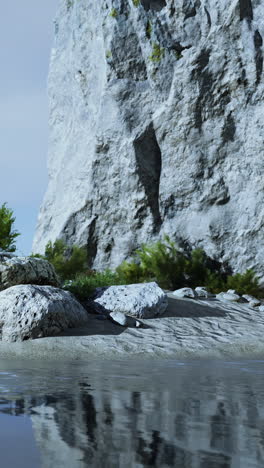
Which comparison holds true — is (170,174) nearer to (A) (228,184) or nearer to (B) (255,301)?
(A) (228,184)

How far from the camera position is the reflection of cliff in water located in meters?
2.70

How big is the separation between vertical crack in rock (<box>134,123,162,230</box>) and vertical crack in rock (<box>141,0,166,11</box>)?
3.96 m

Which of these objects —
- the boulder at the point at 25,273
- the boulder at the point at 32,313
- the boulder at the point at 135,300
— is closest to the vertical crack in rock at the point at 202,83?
the boulder at the point at 135,300

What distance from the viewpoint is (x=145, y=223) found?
18734 millimetres

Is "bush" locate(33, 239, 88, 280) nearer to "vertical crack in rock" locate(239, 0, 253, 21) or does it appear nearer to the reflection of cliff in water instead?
"vertical crack in rock" locate(239, 0, 253, 21)

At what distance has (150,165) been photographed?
18.9 metres

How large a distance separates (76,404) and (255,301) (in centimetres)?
924

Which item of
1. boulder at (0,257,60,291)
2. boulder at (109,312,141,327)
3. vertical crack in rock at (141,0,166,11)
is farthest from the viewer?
vertical crack in rock at (141,0,166,11)

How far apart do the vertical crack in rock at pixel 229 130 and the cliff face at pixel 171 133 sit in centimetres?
3

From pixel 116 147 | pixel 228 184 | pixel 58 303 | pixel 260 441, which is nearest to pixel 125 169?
pixel 116 147

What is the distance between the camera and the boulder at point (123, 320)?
9.77 m

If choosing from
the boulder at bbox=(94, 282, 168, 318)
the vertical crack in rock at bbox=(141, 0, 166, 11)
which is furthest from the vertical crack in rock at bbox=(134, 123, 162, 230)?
the boulder at bbox=(94, 282, 168, 318)

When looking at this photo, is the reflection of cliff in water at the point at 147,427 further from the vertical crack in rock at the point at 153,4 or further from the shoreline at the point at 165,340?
the vertical crack in rock at the point at 153,4

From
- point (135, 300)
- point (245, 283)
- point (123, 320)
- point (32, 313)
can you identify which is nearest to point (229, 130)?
point (245, 283)
